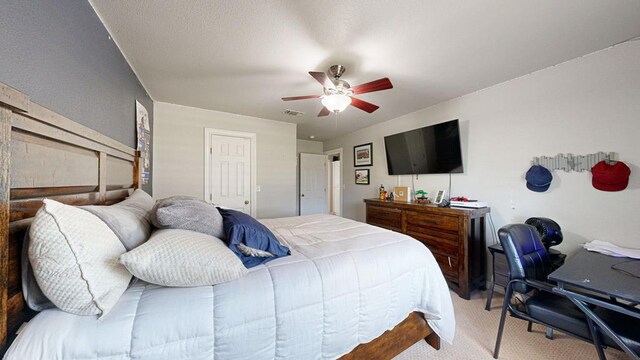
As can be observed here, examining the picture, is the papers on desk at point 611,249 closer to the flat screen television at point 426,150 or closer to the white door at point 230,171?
the flat screen television at point 426,150

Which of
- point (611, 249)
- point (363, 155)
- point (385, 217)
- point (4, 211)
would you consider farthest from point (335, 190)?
point (4, 211)

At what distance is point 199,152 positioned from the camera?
3.25m

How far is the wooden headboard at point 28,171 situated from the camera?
2.13 feet

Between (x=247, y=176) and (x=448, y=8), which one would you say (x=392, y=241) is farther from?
(x=247, y=176)

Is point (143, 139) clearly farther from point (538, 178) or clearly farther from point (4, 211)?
point (538, 178)

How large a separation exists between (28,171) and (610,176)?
3.64 meters

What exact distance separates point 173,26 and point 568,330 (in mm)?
3223

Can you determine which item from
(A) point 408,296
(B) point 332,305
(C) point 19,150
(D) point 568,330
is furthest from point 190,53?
(D) point 568,330

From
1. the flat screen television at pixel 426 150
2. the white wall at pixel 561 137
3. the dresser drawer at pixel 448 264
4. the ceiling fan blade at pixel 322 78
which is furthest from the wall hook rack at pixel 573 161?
the ceiling fan blade at pixel 322 78

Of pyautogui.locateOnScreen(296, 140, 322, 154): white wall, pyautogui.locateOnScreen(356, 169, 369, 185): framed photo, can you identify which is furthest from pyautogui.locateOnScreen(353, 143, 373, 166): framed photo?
pyautogui.locateOnScreen(296, 140, 322, 154): white wall

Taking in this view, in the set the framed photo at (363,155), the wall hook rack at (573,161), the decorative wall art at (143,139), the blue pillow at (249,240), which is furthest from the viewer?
the framed photo at (363,155)

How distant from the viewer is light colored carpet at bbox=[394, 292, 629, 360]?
4.97ft

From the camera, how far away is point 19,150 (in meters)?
0.76

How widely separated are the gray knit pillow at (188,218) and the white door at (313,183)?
386 cm
